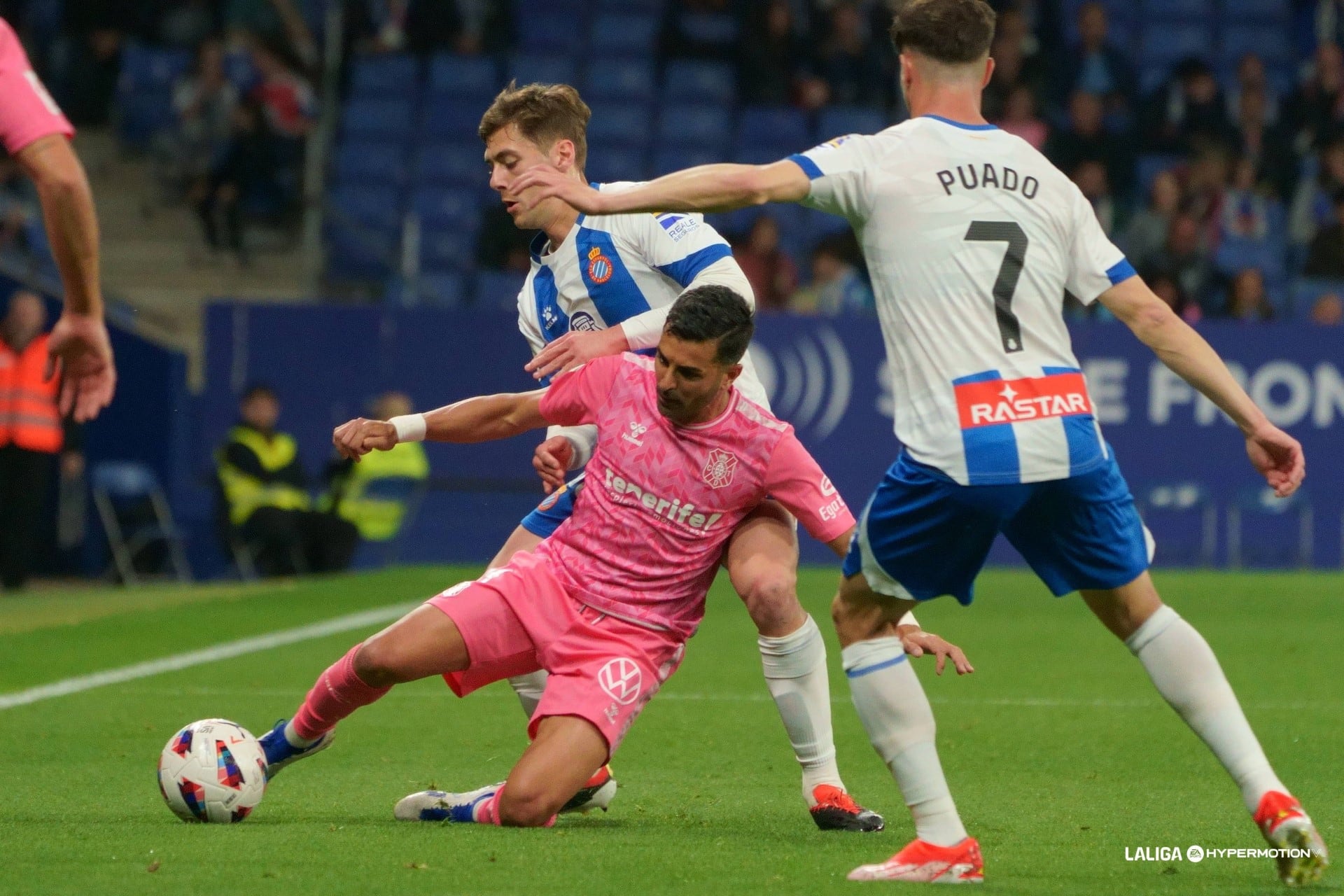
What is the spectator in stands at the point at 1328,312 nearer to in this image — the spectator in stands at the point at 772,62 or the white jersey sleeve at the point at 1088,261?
the spectator in stands at the point at 772,62

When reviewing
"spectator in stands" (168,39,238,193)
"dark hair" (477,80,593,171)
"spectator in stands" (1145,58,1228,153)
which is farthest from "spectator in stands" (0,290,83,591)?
"spectator in stands" (1145,58,1228,153)

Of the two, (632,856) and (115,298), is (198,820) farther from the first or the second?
(115,298)

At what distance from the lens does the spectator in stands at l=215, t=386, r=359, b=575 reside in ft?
47.6

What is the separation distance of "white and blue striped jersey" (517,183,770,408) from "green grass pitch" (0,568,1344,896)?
4.60 feet

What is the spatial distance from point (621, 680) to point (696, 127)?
46.2 ft

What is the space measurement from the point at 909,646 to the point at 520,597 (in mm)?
1212

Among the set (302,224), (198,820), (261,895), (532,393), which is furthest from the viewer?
(302,224)

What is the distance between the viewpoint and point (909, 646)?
473 cm

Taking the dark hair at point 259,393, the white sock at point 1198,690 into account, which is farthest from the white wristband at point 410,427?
the dark hair at point 259,393

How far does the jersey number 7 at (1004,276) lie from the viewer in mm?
4301

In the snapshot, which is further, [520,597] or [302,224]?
[302,224]

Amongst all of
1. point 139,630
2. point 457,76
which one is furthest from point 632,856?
point 457,76

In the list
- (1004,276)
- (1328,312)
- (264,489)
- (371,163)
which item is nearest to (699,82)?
(371,163)

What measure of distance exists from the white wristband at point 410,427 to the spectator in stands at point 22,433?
8.79m
